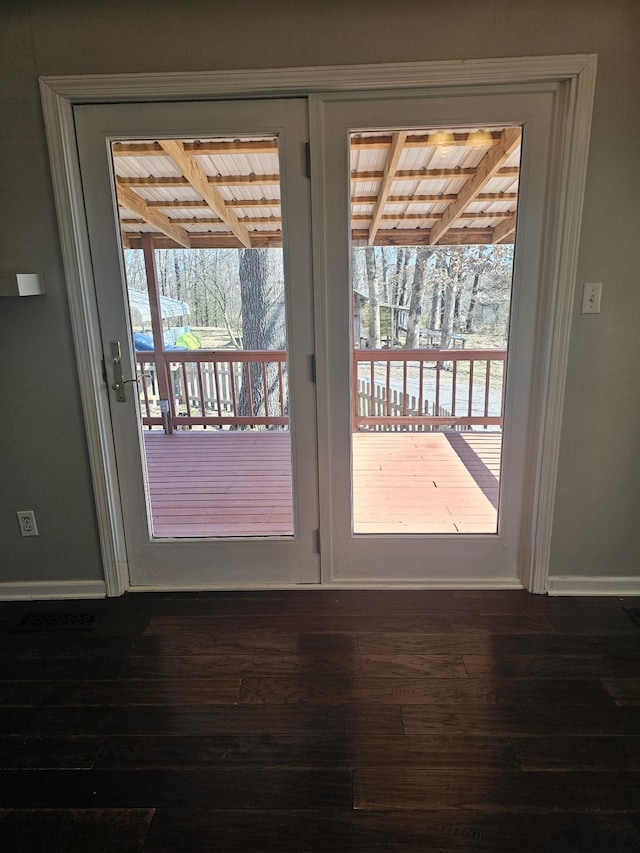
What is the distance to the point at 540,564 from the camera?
2246 mm

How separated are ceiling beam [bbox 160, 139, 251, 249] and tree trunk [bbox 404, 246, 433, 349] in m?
0.75

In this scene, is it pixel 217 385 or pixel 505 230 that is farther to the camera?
pixel 217 385

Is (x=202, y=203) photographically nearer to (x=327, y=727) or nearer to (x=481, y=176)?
(x=481, y=176)

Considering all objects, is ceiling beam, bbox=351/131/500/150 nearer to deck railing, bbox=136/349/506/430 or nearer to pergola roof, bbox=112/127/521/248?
pergola roof, bbox=112/127/521/248

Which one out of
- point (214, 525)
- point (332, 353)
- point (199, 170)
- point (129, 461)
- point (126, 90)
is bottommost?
point (214, 525)

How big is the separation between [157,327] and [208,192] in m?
0.63

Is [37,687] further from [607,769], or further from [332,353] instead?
[607,769]

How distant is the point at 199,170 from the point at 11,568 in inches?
81.2

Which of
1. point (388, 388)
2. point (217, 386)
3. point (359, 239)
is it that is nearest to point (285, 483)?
point (217, 386)

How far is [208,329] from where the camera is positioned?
2.18 metres

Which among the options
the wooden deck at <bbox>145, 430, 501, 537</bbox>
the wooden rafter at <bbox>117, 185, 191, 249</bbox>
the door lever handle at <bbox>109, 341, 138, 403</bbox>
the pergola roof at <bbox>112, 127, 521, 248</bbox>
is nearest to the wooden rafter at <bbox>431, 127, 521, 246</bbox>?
the pergola roof at <bbox>112, 127, 521, 248</bbox>

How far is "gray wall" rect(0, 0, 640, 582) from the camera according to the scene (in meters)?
1.76

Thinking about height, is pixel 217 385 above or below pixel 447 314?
below

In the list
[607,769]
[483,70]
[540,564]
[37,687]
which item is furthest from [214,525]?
[483,70]
